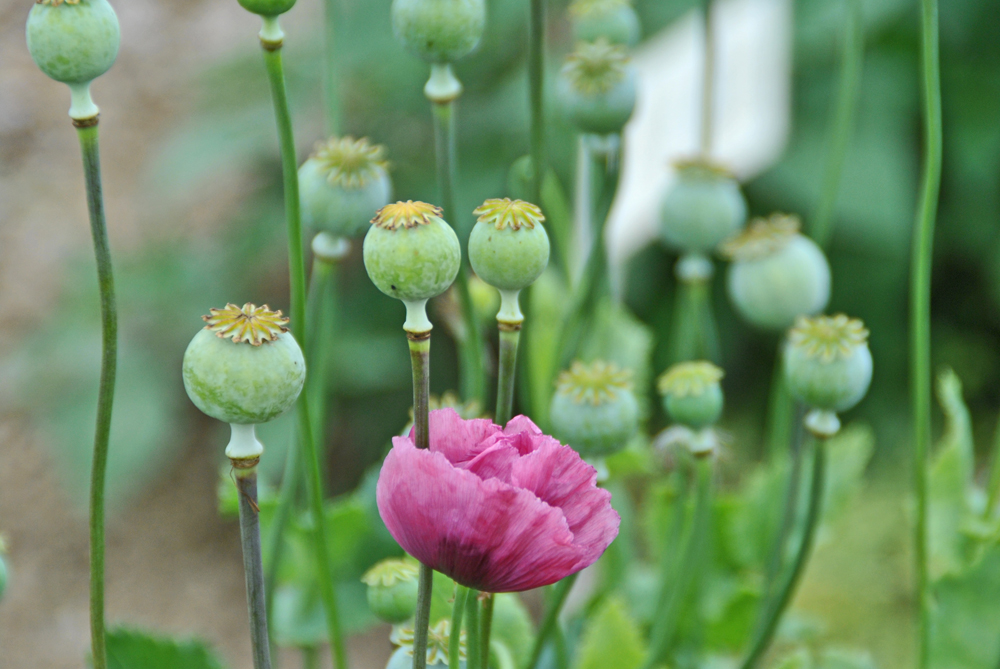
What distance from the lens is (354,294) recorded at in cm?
94

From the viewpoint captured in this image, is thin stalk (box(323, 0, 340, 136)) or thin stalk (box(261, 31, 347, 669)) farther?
thin stalk (box(323, 0, 340, 136))

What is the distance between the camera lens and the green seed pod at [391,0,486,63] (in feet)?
0.89

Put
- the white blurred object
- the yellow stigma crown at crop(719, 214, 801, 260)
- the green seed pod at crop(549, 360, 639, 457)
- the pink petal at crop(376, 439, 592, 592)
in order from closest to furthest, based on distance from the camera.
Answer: the pink petal at crop(376, 439, 592, 592) < the green seed pod at crop(549, 360, 639, 457) < the yellow stigma crown at crop(719, 214, 801, 260) < the white blurred object

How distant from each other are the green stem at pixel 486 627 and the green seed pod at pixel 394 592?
0.03 meters

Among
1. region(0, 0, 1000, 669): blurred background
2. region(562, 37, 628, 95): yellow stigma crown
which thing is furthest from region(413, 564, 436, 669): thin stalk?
region(0, 0, 1000, 669): blurred background

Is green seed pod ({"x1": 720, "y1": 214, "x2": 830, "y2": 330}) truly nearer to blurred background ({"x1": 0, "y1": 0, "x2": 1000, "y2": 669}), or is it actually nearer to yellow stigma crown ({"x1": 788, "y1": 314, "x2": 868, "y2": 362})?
yellow stigma crown ({"x1": 788, "y1": 314, "x2": 868, "y2": 362})

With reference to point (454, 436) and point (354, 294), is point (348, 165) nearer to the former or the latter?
point (454, 436)

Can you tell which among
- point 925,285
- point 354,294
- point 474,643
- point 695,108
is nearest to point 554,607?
point 474,643

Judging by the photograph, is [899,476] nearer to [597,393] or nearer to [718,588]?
[718,588]

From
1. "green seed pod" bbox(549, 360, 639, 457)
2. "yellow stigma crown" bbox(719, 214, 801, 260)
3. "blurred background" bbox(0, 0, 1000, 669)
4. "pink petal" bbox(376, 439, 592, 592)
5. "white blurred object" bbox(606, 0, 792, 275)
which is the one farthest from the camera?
"blurred background" bbox(0, 0, 1000, 669)

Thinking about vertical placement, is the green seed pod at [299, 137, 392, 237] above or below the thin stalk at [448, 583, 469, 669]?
above

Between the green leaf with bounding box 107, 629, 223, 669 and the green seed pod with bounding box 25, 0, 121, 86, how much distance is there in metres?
0.19

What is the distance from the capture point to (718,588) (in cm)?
53

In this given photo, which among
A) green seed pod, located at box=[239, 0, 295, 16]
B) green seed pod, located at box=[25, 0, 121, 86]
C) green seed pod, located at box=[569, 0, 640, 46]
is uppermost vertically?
green seed pod, located at box=[569, 0, 640, 46]
